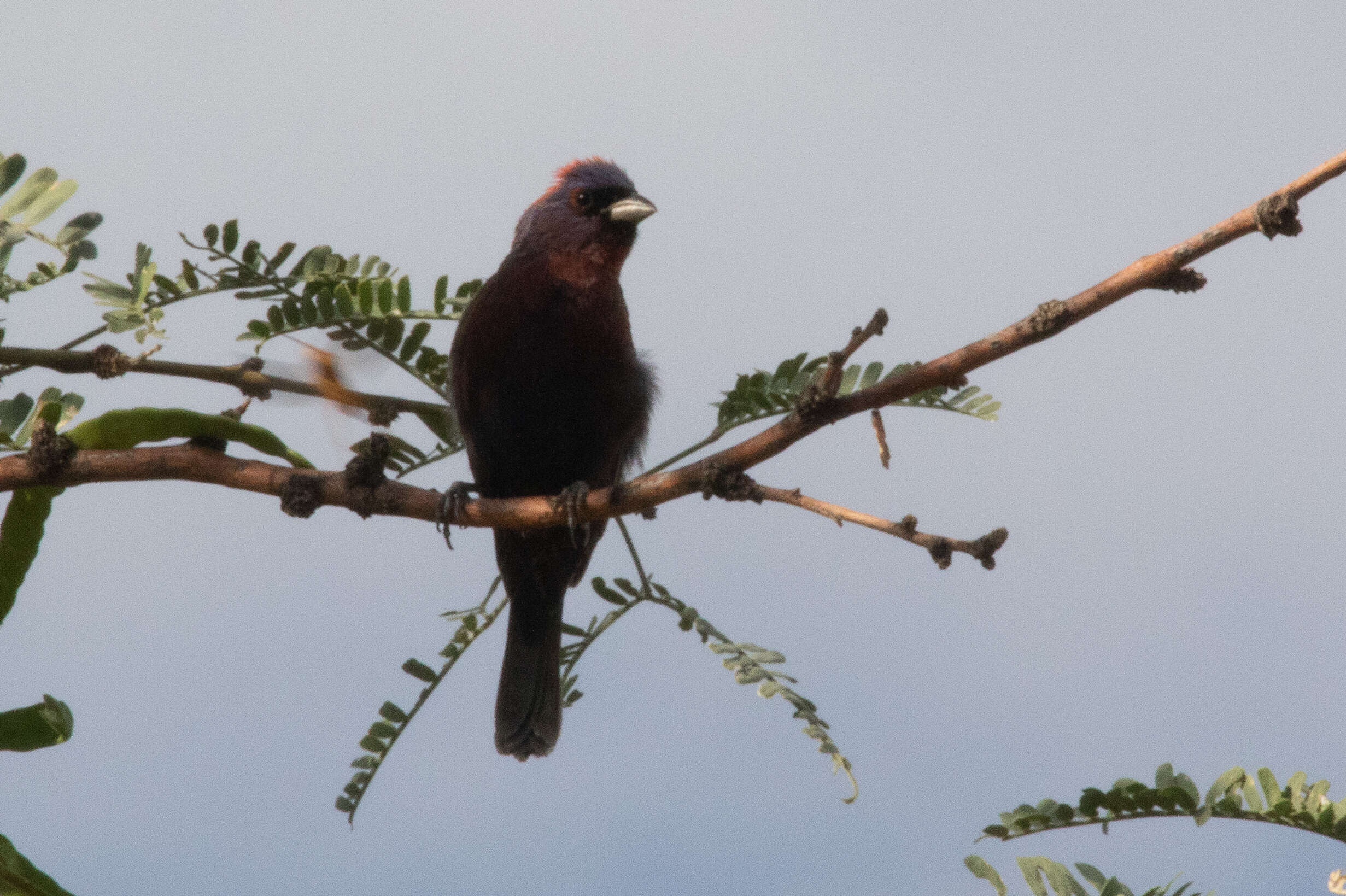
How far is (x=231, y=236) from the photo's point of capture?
122 inches

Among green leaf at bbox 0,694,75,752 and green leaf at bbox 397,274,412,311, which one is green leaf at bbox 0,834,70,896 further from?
green leaf at bbox 397,274,412,311

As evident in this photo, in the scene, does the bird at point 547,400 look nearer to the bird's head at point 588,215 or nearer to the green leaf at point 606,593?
the bird's head at point 588,215

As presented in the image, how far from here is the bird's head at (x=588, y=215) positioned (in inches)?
170

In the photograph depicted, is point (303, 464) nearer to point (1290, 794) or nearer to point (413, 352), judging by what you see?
point (413, 352)

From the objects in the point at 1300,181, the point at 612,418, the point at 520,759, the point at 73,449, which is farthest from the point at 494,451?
the point at 1300,181

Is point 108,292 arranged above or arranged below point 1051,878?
above

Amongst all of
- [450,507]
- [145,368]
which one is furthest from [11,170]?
[450,507]

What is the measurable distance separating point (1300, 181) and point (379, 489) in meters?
1.78

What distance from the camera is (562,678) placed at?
3.79 m

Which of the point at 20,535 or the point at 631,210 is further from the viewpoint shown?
the point at 631,210

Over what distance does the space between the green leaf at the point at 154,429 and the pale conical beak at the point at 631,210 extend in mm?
1876

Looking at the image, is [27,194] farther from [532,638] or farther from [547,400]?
[532,638]

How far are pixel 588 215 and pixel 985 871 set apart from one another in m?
2.77

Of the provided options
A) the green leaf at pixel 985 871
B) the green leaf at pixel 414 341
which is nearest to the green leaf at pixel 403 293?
the green leaf at pixel 414 341
